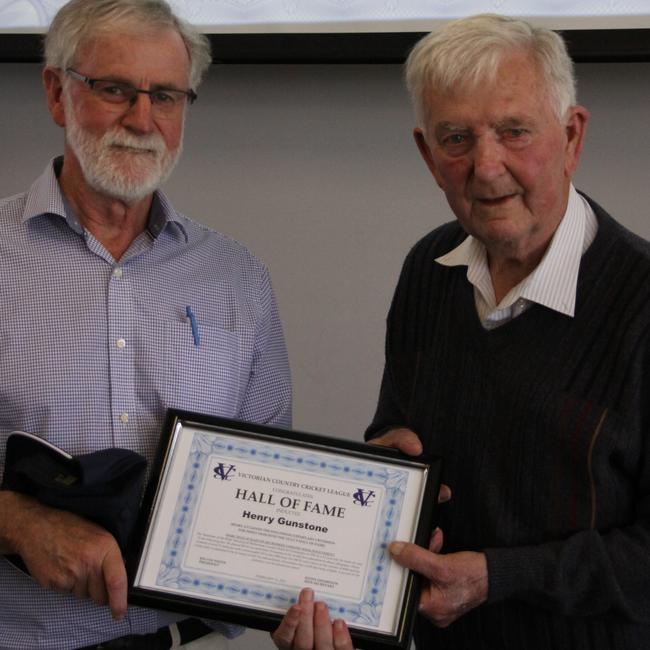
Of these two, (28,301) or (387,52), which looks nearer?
(28,301)

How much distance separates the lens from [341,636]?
129 centimetres

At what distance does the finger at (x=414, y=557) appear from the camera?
1286mm

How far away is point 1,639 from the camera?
4.66 ft

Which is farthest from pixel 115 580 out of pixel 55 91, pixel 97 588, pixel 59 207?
pixel 55 91

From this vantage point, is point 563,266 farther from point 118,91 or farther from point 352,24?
point 352,24

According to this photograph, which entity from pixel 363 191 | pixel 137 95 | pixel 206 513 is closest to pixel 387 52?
pixel 363 191

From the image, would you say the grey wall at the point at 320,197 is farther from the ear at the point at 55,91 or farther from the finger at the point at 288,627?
the finger at the point at 288,627

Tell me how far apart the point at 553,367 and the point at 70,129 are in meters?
0.83

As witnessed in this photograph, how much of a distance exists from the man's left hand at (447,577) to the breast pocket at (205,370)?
39 centimetres

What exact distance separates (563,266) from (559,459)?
10.3 inches

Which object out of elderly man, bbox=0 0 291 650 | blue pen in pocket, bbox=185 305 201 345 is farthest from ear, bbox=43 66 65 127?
blue pen in pocket, bbox=185 305 201 345

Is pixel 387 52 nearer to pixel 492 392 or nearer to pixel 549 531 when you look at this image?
pixel 492 392

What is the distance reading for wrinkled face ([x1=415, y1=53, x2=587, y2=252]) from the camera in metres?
1.30

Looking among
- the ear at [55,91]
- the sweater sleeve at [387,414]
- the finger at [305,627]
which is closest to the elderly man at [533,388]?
the finger at [305,627]
